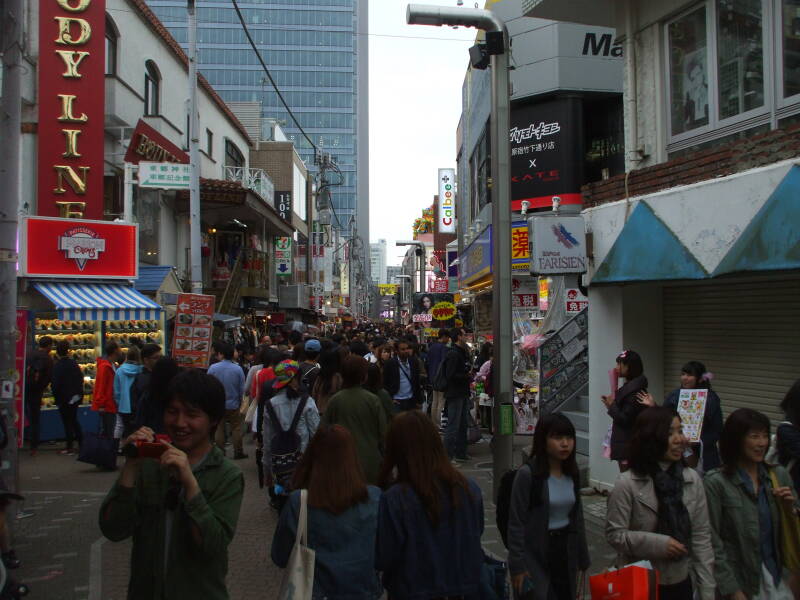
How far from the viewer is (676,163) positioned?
825 centimetres

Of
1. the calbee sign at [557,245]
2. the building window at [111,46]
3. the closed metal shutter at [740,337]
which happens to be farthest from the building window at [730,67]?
the building window at [111,46]

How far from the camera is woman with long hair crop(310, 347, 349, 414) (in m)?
7.18

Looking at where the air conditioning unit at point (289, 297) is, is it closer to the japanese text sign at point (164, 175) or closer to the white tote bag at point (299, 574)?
the japanese text sign at point (164, 175)

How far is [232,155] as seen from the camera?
3152cm

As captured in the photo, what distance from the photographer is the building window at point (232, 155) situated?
100.0ft

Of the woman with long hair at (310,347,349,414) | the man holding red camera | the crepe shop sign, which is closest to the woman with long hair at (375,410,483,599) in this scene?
the man holding red camera

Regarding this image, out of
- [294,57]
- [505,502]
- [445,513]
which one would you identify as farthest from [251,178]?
[294,57]

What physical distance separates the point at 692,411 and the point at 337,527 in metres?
3.84

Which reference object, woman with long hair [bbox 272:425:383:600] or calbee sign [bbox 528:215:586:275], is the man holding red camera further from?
calbee sign [bbox 528:215:586:275]

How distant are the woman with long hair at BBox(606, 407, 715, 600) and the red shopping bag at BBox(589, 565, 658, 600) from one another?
307mm

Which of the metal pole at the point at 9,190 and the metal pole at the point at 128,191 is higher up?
the metal pole at the point at 128,191

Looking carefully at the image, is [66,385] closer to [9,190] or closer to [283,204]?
[9,190]

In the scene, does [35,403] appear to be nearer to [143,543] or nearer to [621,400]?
[621,400]

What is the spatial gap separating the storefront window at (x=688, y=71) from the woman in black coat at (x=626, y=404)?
3.18 m
